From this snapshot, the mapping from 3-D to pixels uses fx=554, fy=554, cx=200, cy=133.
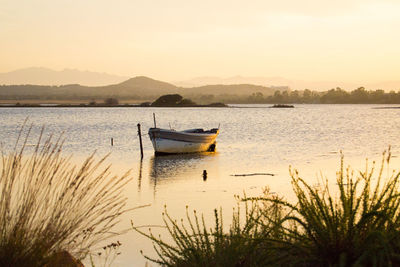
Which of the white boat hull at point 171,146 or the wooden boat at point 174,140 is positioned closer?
the wooden boat at point 174,140

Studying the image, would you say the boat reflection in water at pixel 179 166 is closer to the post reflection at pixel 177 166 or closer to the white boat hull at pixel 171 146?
the post reflection at pixel 177 166

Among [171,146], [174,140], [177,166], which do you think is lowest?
[177,166]

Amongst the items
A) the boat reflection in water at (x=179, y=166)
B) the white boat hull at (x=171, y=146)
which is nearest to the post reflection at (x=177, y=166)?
the boat reflection in water at (x=179, y=166)

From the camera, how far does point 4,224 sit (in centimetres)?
665

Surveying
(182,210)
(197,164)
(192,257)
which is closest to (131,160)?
(197,164)

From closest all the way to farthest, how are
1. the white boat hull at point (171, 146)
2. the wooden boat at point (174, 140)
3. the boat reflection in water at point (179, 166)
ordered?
1. the boat reflection in water at point (179, 166)
2. the wooden boat at point (174, 140)
3. the white boat hull at point (171, 146)

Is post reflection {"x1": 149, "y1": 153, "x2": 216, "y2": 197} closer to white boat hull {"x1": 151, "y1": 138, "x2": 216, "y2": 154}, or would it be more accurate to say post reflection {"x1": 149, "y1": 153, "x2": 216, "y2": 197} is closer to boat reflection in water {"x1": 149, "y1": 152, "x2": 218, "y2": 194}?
boat reflection in water {"x1": 149, "y1": 152, "x2": 218, "y2": 194}

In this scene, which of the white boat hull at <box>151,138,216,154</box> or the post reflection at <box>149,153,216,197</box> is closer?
the post reflection at <box>149,153,216,197</box>

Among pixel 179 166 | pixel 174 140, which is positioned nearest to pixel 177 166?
pixel 179 166

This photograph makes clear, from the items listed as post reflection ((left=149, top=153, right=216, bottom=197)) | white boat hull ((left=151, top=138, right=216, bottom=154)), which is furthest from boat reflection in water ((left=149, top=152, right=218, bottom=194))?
white boat hull ((left=151, top=138, right=216, bottom=154))

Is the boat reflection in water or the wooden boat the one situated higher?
the wooden boat

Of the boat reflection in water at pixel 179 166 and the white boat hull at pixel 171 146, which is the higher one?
the white boat hull at pixel 171 146

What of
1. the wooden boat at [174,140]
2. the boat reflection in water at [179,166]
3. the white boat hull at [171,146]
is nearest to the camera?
the boat reflection in water at [179,166]

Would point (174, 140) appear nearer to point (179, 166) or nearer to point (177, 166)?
point (177, 166)
